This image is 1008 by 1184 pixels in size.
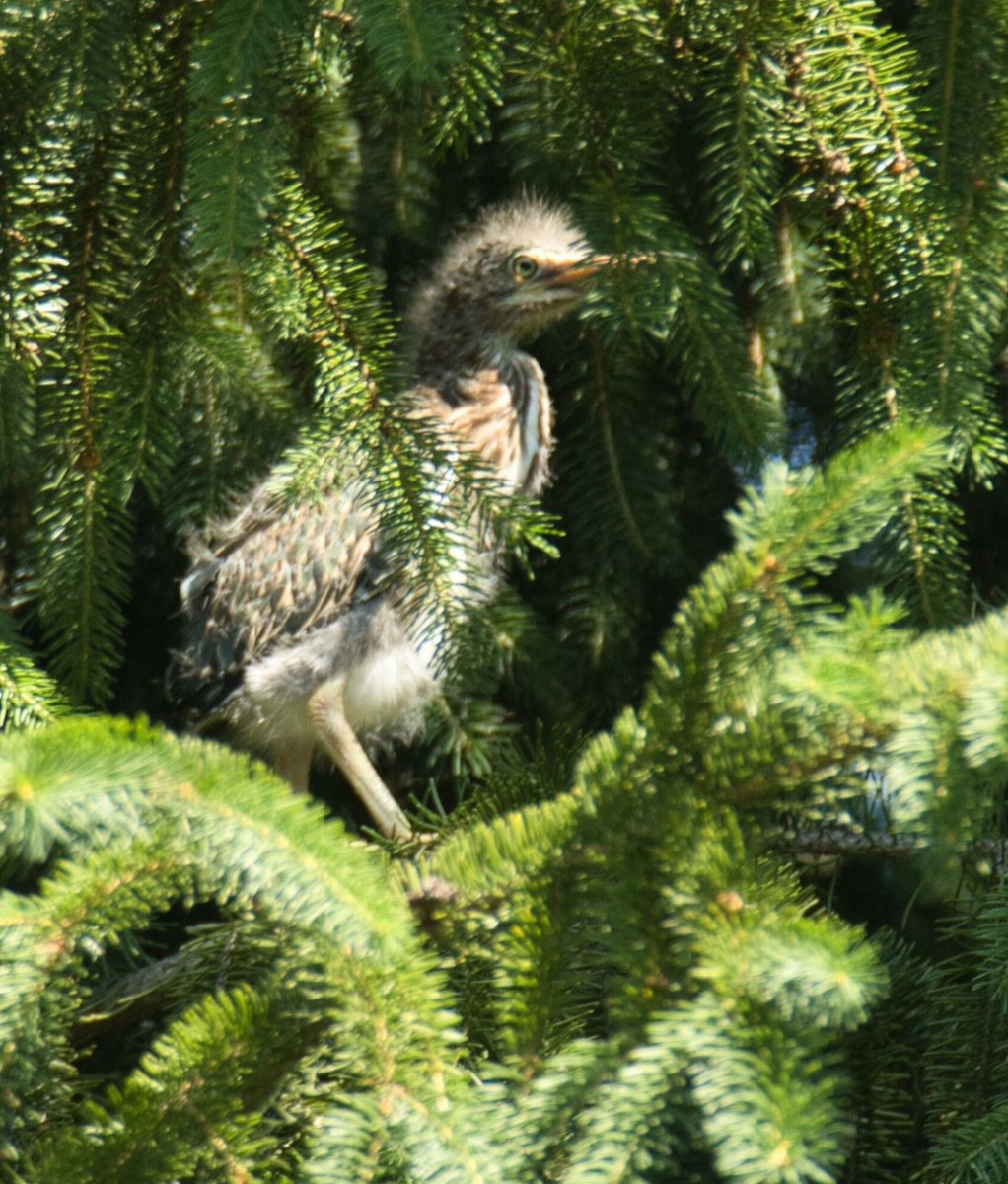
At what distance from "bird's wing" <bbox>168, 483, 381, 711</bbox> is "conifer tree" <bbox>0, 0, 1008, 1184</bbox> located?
11 cm

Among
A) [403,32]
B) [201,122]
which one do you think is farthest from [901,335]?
[201,122]

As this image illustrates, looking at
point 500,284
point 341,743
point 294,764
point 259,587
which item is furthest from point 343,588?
point 500,284

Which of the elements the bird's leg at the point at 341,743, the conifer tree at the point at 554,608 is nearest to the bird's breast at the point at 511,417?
the conifer tree at the point at 554,608

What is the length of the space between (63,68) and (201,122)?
224 millimetres

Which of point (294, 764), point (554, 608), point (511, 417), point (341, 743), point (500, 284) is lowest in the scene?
point (294, 764)

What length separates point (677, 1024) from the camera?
1189mm

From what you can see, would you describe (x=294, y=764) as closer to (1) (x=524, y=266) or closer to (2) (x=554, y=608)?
(2) (x=554, y=608)

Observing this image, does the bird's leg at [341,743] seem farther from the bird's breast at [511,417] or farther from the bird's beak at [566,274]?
the bird's beak at [566,274]

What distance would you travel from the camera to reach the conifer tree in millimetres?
1181

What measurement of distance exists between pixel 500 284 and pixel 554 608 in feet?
2.77

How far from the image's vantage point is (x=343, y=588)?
317 cm

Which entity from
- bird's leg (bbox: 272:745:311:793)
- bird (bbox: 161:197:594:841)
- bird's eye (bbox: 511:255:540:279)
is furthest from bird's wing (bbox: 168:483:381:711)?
bird's eye (bbox: 511:255:540:279)

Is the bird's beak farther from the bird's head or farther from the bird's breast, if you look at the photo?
the bird's breast

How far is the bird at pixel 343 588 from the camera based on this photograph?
3.14 metres
